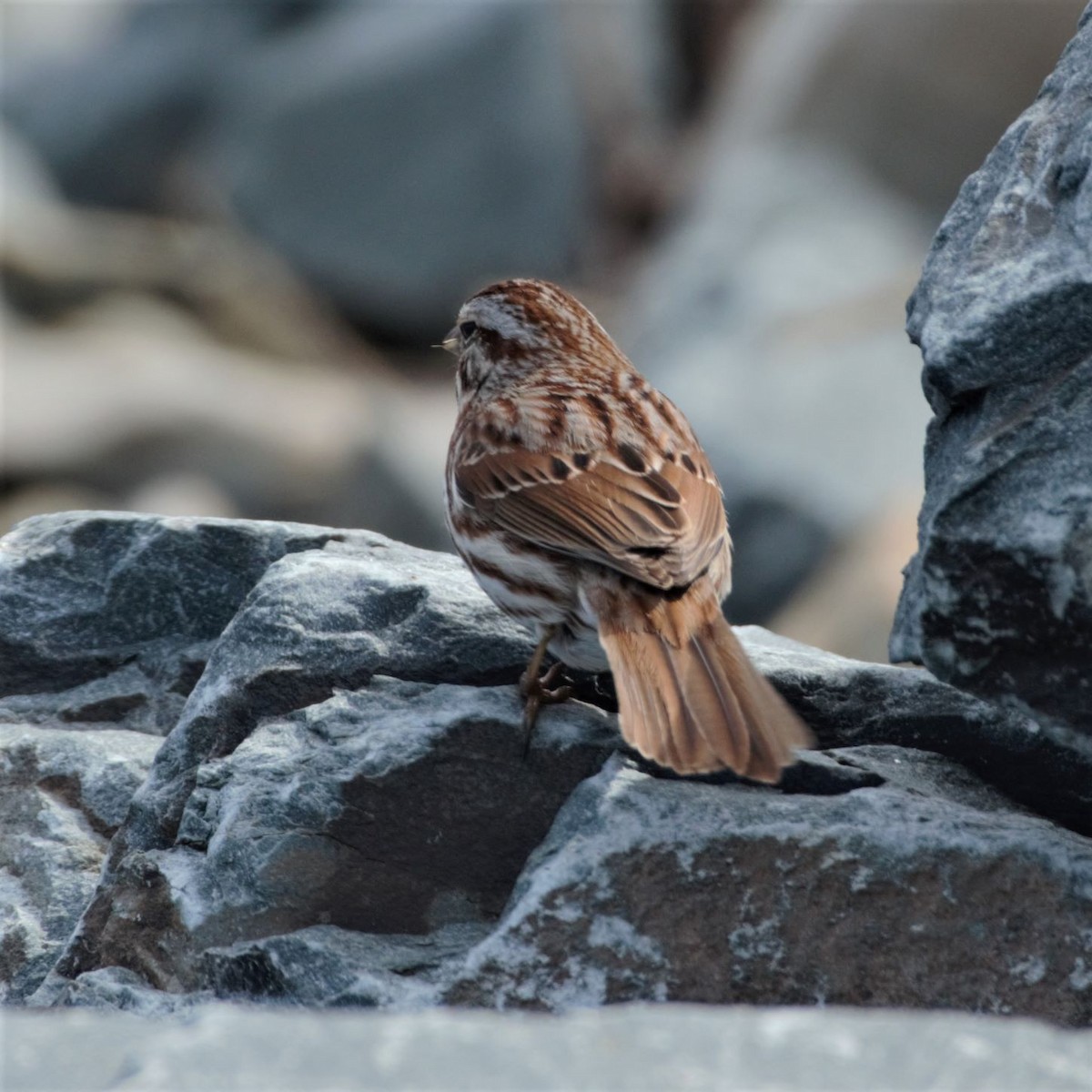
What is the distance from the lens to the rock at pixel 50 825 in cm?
462

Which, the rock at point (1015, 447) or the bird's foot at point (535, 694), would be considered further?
the bird's foot at point (535, 694)

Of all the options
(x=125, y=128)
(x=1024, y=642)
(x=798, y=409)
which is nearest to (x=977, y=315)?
(x=1024, y=642)

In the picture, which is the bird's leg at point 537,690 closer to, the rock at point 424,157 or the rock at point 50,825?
the rock at point 50,825

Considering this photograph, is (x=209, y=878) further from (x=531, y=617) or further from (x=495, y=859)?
(x=531, y=617)

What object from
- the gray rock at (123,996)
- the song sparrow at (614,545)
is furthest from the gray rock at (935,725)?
the gray rock at (123,996)

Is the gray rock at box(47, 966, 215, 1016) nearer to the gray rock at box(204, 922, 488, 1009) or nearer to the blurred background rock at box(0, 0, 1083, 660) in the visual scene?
the gray rock at box(204, 922, 488, 1009)

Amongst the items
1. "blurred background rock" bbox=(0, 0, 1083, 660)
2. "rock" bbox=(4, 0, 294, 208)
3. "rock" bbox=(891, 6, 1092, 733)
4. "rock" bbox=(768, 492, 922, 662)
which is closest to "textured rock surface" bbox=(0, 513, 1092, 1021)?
"rock" bbox=(891, 6, 1092, 733)

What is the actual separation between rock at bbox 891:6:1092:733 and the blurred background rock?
581 centimetres

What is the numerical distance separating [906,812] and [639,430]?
1.48 m

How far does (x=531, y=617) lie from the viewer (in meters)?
4.79

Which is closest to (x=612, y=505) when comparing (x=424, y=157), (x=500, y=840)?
(x=500, y=840)

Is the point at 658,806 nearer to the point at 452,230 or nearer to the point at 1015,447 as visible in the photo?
the point at 1015,447

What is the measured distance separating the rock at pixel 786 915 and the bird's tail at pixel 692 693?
0.13 m

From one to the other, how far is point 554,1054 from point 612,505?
2216mm
